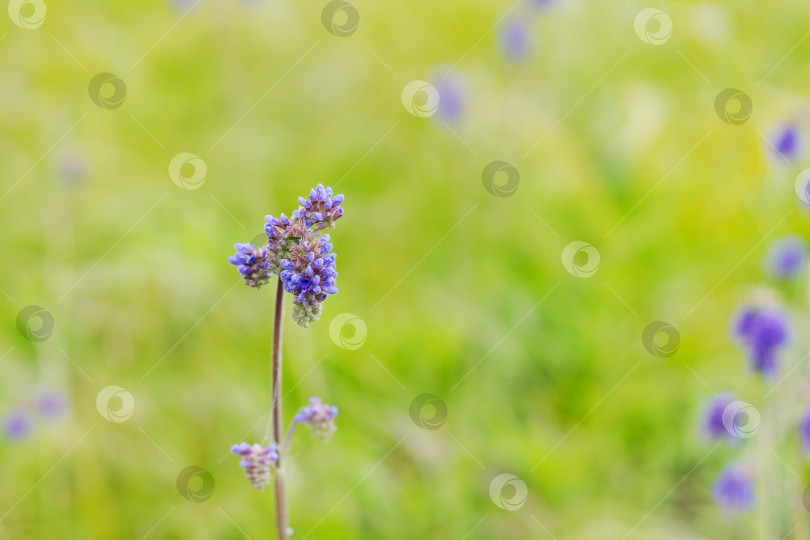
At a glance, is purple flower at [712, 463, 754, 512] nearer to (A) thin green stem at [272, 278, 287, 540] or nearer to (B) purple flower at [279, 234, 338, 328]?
(A) thin green stem at [272, 278, 287, 540]

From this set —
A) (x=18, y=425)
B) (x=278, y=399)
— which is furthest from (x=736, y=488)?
(x=18, y=425)

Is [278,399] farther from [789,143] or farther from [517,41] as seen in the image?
[517,41]

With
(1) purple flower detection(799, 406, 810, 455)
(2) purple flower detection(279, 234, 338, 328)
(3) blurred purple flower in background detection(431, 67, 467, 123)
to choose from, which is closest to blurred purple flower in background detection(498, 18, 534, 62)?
(3) blurred purple flower in background detection(431, 67, 467, 123)

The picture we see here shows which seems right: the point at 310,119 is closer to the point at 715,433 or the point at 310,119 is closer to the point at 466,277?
the point at 466,277

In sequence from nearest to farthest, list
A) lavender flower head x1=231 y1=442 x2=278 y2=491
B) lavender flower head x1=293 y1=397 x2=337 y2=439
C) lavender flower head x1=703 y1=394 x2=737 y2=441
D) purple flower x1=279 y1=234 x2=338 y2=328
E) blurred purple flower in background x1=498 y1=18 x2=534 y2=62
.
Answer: purple flower x1=279 y1=234 x2=338 y2=328, lavender flower head x1=231 y1=442 x2=278 y2=491, lavender flower head x1=293 y1=397 x2=337 y2=439, lavender flower head x1=703 y1=394 x2=737 y2=441, blurred purple flower in background x1=498 y1=18 x2=534 y2=62

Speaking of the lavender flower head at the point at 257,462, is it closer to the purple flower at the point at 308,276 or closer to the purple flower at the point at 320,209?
the purple flower at the point at 308,276

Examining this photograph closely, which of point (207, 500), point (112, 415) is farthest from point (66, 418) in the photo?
point (207, 500)
